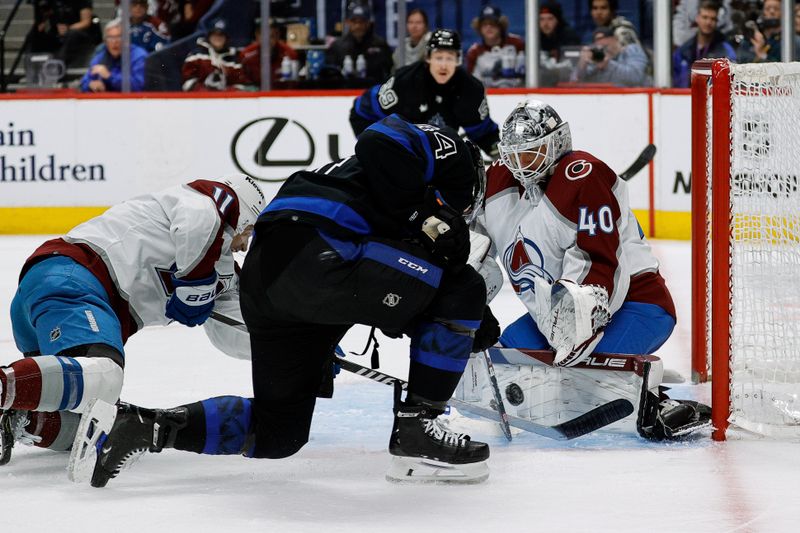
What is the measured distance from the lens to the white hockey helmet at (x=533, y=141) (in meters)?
3.05

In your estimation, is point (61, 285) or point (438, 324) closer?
point (438, 324)

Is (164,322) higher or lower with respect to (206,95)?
lower

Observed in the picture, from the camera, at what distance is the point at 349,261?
7.97 feet

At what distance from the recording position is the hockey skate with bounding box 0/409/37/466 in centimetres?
269

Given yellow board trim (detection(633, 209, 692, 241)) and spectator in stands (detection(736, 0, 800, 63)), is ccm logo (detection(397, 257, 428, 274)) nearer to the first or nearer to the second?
yellow board trim (detection(633, 209, 692, 241))

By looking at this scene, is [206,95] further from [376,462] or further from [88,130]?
[376,462]

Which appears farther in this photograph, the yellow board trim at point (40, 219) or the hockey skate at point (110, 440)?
the yellow board trim at point (40, 219)

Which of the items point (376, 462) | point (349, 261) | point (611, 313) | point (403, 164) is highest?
point (403, 164)

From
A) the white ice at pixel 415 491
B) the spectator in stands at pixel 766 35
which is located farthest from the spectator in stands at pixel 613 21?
the white ice at pixel 415 491

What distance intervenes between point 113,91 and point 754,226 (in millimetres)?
5028

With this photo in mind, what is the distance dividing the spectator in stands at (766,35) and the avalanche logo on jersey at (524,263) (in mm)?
4293

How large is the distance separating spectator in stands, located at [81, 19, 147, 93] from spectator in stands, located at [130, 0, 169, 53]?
51 millimetres

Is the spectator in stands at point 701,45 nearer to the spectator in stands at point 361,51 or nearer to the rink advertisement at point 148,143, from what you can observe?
→ the rink advertisement at point 148,143

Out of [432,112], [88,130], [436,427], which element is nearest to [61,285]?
[436,427]
